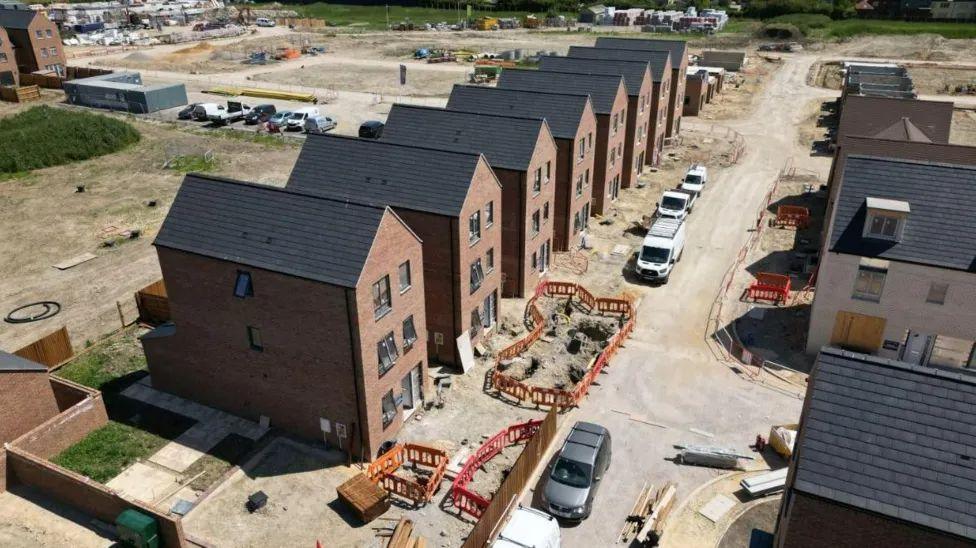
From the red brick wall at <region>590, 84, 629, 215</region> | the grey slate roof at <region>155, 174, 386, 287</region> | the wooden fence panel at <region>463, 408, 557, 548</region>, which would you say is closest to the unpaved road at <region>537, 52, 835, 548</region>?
the wooden fence panel at <region>463, 408, 557, 548</region>

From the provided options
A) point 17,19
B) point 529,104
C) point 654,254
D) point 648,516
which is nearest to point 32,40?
point 17,19

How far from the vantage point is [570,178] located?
143ft

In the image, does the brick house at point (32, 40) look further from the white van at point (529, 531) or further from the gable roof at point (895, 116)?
the white van at point (529, 531)

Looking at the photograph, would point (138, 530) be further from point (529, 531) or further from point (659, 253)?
point (659, 253)

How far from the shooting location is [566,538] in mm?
23500

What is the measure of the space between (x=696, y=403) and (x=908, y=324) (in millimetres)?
10871

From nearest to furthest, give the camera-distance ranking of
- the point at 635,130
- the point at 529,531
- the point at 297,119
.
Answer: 1. the point at 529,531
2. the point at 635,130
3. the point at 297,119

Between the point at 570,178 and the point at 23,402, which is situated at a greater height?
the point at 570,178

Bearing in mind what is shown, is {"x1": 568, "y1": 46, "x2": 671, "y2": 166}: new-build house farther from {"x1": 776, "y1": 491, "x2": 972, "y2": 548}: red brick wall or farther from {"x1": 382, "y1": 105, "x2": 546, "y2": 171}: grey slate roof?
{"x1": 776, "y1": 491, "x2": 972, "y2": 548}: red brick wall

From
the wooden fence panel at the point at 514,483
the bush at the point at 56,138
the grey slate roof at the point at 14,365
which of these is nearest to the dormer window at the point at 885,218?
the wooden fence panel at the point at 514,483

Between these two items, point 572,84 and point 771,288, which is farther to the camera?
point 572,84

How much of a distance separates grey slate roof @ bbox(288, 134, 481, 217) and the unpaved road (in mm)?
11648

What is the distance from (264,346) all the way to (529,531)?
1270 centimetres

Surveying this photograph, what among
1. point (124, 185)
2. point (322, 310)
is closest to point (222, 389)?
point (322, 310)
